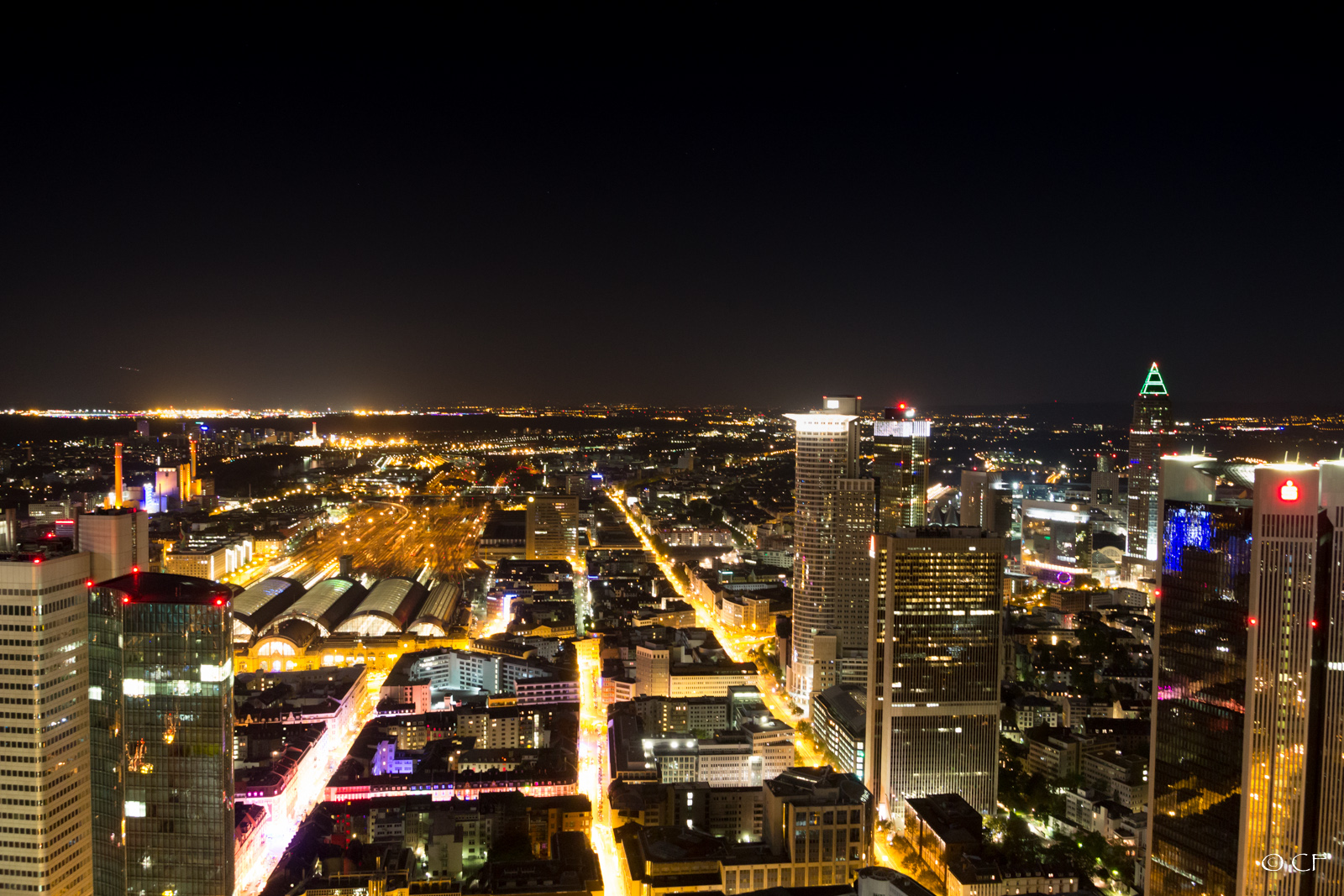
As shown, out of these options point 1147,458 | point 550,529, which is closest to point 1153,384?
point 1147,458

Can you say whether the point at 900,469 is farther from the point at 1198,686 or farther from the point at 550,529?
the point at 1198,686

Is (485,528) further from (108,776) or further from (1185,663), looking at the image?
(1185,663)

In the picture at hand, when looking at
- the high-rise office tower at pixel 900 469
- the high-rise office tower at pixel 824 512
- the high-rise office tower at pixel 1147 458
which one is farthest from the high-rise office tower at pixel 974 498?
the high-rise office tower at pixel 824 512

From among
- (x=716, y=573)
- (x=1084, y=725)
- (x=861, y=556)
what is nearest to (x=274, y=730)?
(x=861, y=556)

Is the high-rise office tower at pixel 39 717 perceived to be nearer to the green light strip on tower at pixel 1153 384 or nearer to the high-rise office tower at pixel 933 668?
the high-rise office tower at pixel 933 668

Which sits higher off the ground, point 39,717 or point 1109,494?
point 1109,494

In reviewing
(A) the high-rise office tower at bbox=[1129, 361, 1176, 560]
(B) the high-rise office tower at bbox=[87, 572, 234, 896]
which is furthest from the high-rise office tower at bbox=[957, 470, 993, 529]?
(B) the high-rise office tower at bbox=[87, 572, 234, 896]

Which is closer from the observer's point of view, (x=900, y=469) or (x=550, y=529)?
(x=900, y=469)
